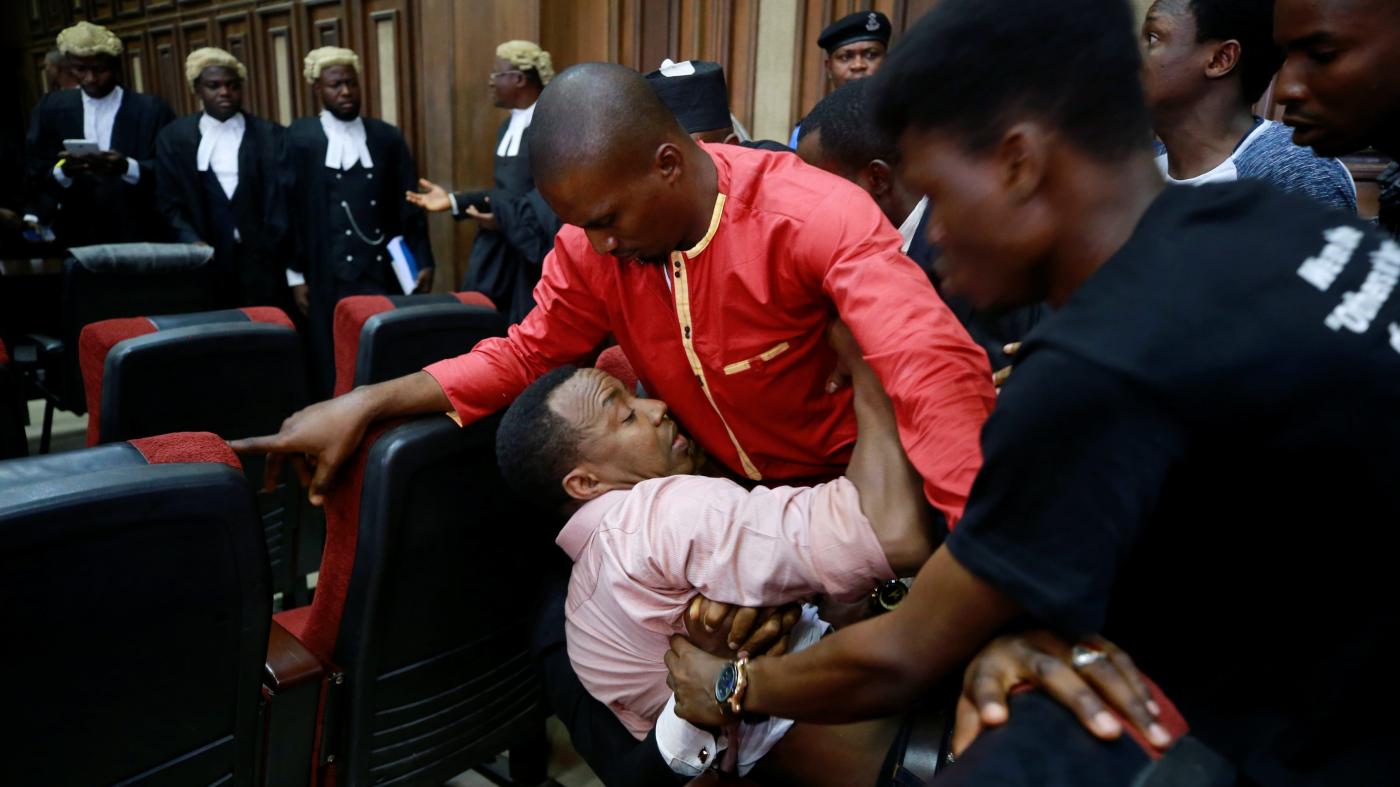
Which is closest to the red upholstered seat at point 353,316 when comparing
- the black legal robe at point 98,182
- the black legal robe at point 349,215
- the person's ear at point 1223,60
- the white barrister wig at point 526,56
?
the person's ear at point 1223,60

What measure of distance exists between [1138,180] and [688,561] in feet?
2.18

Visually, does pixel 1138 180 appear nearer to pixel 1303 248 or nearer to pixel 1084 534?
pixel 1303 248

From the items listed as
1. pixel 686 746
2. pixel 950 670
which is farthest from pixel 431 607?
pixel 950 670

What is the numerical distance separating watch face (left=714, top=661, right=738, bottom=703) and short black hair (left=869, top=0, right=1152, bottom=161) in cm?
63

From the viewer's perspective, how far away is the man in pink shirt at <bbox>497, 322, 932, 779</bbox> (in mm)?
1062

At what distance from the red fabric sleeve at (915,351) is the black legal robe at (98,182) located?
500cm

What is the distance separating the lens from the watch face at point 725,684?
3.33ft

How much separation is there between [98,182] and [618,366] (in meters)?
4.50

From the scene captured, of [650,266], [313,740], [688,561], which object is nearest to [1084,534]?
[688,561]

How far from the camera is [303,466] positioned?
1.45m

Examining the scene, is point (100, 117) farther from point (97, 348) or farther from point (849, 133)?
point (849, 133)

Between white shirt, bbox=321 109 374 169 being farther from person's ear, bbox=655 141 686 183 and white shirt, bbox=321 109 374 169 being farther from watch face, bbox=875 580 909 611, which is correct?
watch face, bbox=875 580 909 611

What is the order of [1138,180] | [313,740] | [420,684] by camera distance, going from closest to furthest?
[1138,180] < [313,740] < [420,684]

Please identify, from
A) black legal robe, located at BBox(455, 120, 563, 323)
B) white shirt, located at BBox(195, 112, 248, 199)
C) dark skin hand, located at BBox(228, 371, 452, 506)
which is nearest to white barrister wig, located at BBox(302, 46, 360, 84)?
white shirt, located at BBox(195, 112, 248, 199)
